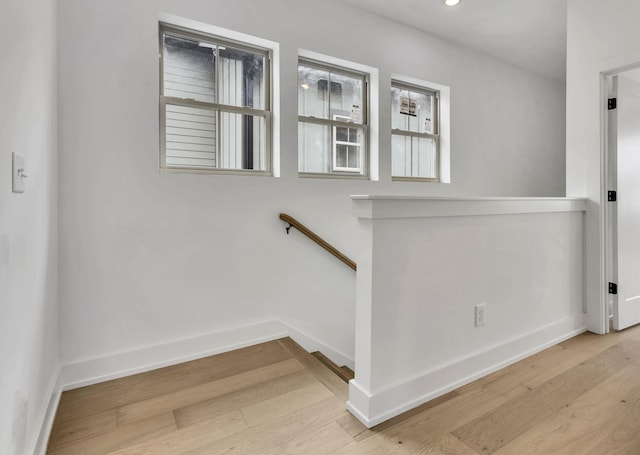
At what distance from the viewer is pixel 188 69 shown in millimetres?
2293

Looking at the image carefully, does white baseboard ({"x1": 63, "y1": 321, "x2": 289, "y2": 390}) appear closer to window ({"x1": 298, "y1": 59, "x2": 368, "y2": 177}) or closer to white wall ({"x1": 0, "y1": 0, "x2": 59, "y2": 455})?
white wall ({"x1": 0, "y1": 0, "x2": 59, "y2": 455})

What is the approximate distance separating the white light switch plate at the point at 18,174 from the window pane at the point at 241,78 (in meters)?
1.48

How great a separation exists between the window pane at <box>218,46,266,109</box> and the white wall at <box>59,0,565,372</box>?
7.7 inches

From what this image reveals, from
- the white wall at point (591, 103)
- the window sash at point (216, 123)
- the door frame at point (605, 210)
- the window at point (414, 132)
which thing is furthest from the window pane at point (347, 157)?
the door frame at point (605, 210)

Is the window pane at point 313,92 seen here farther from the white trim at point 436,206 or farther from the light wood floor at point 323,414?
the light wood floor at point 323,414

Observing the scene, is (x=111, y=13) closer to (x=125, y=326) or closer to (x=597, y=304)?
(x=125, y=326)

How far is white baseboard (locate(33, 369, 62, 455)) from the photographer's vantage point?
131cm

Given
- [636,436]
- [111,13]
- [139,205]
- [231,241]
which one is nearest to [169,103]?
[111,13]

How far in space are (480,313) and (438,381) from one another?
18.0 inches

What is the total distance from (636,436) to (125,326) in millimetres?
2572

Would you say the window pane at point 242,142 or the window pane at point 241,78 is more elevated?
the window pane at point 241,78

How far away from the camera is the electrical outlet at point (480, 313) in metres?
1.87

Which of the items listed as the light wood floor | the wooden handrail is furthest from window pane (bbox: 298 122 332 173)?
the light wood floor

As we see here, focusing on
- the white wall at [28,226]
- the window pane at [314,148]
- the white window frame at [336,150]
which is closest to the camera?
the white wall at [28,226]
